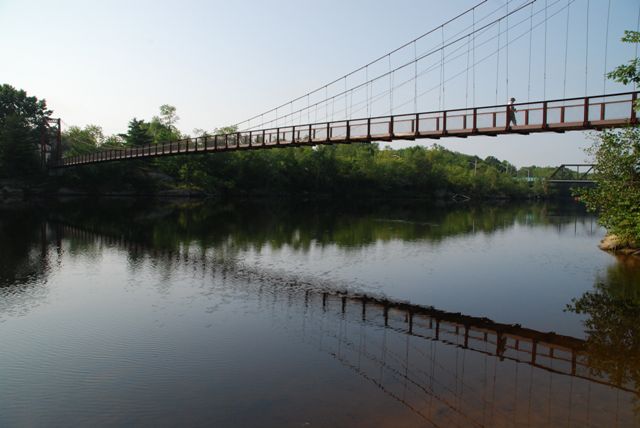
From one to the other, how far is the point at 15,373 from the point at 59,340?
8.00ft

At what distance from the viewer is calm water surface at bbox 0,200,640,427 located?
10477 millimetres

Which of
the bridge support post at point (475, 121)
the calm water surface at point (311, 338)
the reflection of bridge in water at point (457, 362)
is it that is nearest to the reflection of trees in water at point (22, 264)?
the calm water surface at point (311, 338)

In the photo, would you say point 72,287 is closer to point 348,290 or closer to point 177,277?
point 177,277

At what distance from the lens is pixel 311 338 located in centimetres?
1503

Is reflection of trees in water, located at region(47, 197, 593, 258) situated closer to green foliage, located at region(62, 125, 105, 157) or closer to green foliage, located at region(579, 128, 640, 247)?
green foliage, located at region(579, 128, 640, 247)

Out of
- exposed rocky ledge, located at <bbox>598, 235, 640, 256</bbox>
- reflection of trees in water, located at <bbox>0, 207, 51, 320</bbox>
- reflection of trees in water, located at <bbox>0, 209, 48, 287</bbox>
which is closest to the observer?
reflection of trees in water, located at <bbox>0, 207, 51, 320</bbox>

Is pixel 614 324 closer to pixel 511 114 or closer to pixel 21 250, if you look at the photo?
pixel 511 114

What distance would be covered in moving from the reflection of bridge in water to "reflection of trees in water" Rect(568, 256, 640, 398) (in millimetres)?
454

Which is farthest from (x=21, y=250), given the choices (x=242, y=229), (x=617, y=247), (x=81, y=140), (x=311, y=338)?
(x=81, y=140)

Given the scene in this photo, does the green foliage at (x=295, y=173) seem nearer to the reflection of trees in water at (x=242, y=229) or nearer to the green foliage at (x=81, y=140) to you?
the green foliage at (x=81, y=140)

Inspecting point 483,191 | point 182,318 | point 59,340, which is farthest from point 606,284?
point 483,191

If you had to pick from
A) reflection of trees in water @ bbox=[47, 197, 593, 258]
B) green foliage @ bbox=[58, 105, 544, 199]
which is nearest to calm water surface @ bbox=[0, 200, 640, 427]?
reflection of trees in water @ bbox=[47, 197, 593, 258]

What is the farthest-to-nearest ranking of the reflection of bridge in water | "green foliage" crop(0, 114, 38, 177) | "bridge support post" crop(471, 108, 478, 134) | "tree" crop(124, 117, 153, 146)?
"tree" crop(124, 117, 153, 146) → "green foliage" crop(0, 114, 38, 177) → "bridge support post" crop(471, 108, 478, 134) → the reflection of bridge in water

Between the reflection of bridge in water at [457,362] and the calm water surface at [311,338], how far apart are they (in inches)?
2.3
